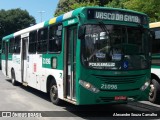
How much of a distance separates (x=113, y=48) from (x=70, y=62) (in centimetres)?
143

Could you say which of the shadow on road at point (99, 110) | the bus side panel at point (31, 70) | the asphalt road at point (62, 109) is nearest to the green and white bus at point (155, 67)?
the asphalt road at point (62, 109)

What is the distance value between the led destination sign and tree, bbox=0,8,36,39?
5038cm

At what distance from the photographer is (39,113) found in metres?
10.2

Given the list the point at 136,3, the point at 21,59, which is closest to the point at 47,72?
the point at 21,59

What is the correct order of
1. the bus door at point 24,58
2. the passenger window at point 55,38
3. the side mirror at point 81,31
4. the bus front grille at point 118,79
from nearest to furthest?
the side mirror at point 81,31 → the bus front grille at point 118,79 → the passenger window at point 55,38 → the bus door at point 24,58

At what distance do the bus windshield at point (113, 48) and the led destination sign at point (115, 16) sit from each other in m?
0.22

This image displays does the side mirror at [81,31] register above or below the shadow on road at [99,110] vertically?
above

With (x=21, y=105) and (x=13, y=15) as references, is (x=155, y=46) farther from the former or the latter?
(x=13, y=15)

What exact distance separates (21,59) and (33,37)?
8.26 ft

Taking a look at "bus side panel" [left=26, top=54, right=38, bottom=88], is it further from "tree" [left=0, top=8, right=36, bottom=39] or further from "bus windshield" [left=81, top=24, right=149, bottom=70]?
A: "tree" [left=0, top=8, right=36, bottom=39]

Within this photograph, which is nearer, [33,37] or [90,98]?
[90,98]

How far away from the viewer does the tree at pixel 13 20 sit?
60.1 metres

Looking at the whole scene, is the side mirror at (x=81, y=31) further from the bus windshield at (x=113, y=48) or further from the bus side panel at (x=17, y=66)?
the bus side panel at (x=17, y=66)

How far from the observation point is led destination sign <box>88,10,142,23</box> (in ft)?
31.0
